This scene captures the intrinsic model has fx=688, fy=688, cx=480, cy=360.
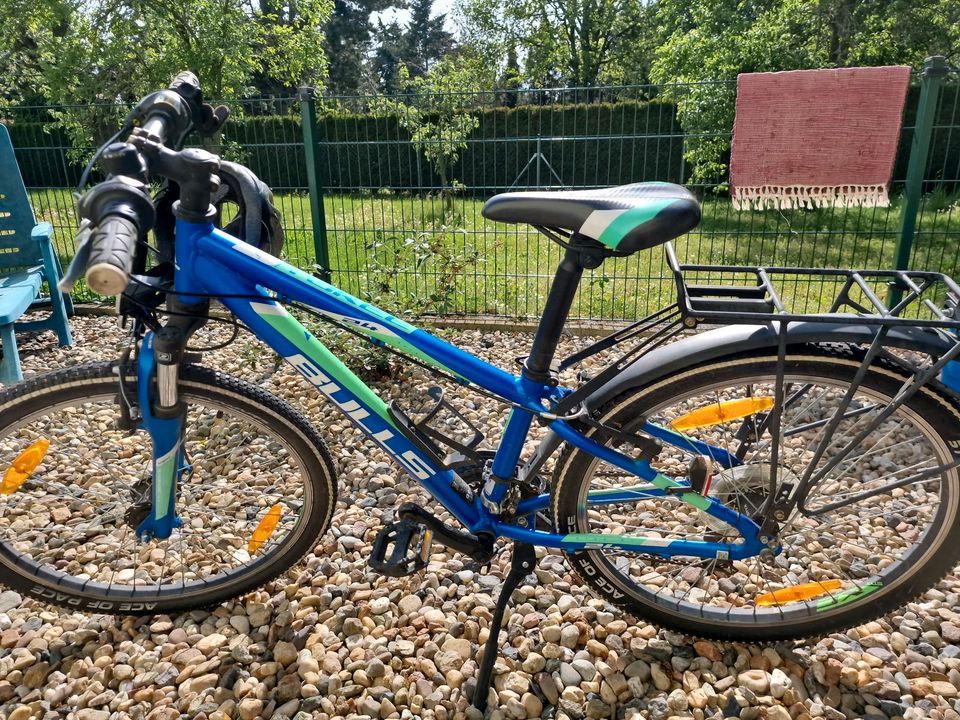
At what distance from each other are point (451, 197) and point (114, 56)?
24.3ft

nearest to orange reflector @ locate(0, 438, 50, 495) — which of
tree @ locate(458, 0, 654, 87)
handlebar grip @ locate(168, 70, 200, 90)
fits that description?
handlebar grip @ locate(168, 70, 200, 90)

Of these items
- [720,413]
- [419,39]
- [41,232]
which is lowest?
[720,413]

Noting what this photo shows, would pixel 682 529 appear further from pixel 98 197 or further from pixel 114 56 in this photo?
pixel 114 56

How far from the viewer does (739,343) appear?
5.81ft

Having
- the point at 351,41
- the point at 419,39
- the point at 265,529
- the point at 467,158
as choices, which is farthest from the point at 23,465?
the point at 419,39

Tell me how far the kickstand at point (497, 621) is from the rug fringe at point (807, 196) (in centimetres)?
392

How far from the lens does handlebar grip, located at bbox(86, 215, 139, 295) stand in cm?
140

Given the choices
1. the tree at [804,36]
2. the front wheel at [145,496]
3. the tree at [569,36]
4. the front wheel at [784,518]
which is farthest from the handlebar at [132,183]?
the tree at [569,36]

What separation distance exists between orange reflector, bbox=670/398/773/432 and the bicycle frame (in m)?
0.10

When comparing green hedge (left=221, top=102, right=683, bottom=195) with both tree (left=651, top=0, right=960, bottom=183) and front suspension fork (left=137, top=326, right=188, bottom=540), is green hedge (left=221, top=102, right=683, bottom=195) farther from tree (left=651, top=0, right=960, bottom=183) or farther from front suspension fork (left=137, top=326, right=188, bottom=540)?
tree (left=651, top=0, right=960, bottom=183)

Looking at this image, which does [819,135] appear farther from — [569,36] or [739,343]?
[569,36]

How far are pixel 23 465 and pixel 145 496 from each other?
403mm

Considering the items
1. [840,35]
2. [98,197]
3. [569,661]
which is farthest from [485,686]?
[840,35]

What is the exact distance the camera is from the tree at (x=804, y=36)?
1033 cm
